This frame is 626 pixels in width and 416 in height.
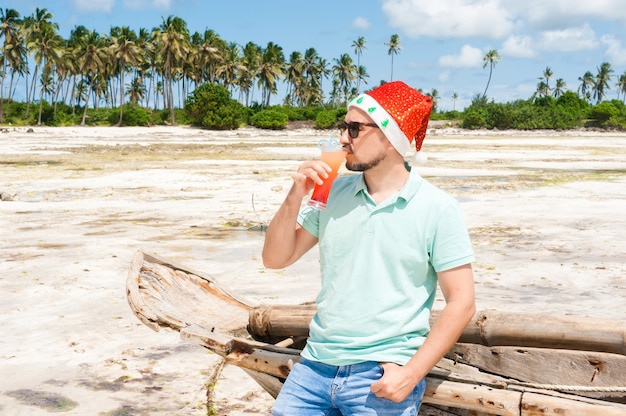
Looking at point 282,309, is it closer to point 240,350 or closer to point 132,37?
point 240,350

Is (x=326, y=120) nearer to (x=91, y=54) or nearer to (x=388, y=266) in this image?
(x=91, y=54)

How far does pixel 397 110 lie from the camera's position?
2396 millimetres

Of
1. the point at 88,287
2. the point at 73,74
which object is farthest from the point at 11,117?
the point at 88,287

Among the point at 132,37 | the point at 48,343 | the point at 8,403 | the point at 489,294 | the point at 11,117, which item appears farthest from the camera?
the point at 132,37

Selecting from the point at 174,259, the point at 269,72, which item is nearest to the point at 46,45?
the point at 269,72

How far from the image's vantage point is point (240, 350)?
305 cm

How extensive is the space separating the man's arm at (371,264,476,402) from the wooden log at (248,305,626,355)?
42.2 inches

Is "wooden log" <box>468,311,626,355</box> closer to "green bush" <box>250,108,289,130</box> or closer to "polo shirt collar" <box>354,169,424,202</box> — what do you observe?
"polo shirt collar" <box>354,169,424,202</box>

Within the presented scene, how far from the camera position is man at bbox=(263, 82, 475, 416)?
2.34m

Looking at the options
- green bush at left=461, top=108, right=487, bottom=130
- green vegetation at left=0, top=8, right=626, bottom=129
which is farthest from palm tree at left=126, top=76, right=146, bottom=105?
green bush at left=461, top=108, right=487, bottom=130

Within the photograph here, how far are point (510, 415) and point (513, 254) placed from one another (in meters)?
7.02

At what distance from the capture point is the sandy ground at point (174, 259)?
15.7 feet

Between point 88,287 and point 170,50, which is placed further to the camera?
point 170,50

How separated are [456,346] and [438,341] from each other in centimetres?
126
